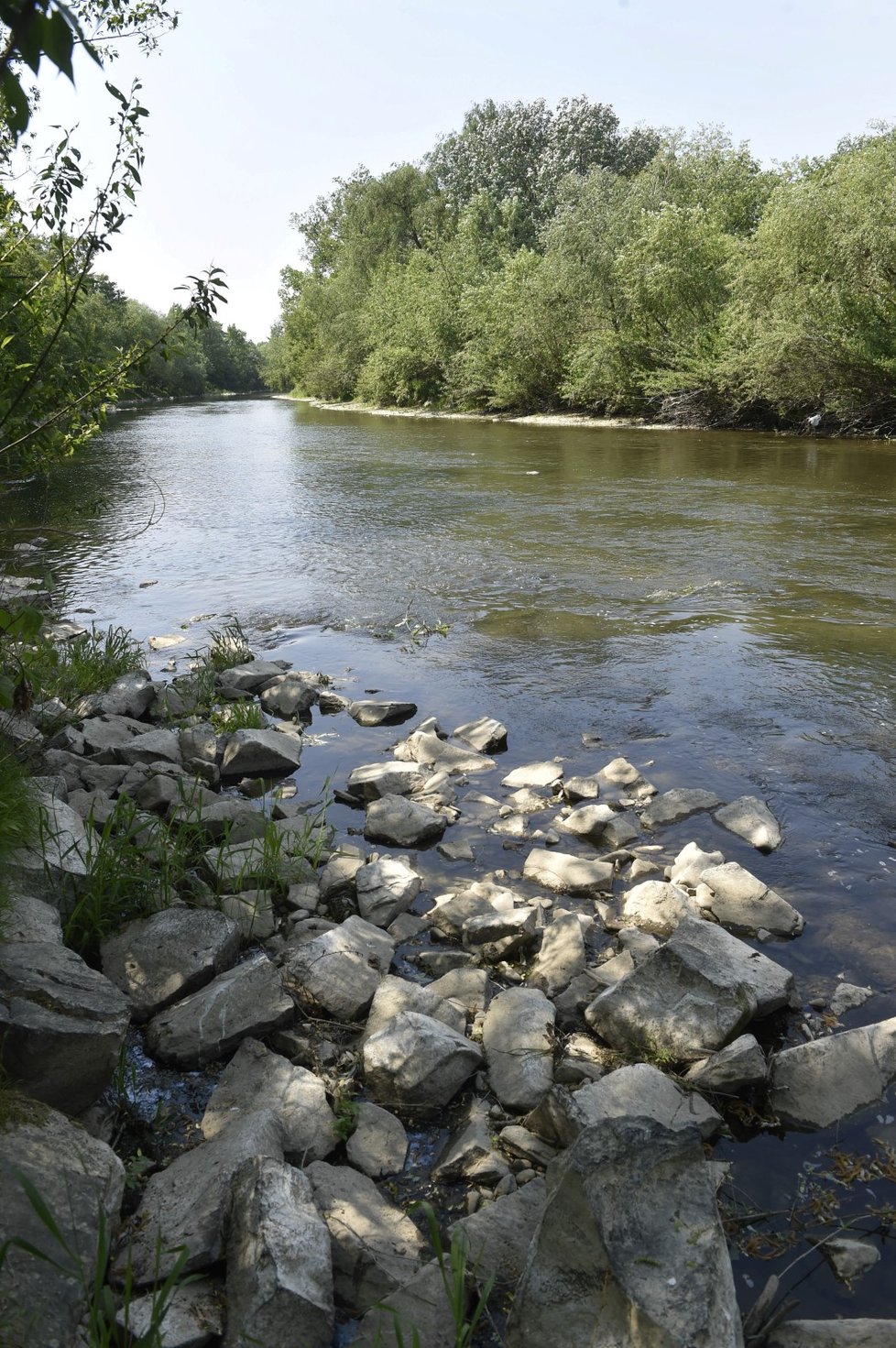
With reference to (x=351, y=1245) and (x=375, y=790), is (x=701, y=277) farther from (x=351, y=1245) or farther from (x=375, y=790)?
(x=351, y=1245)

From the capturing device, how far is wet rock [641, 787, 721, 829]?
5.90 metres

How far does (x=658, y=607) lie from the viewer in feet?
36.7

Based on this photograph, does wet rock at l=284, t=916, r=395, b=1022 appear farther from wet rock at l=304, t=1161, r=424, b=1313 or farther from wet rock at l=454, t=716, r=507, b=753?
wet rock at l=454, t=716, r=507, b=753

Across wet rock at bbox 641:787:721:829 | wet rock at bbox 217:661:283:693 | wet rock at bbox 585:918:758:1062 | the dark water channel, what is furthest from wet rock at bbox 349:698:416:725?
wet rock at bbox 585:918:758:1062

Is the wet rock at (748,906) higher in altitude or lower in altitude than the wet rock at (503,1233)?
higher

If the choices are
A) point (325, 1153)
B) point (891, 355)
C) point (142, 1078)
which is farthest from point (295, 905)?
point (891, 355)

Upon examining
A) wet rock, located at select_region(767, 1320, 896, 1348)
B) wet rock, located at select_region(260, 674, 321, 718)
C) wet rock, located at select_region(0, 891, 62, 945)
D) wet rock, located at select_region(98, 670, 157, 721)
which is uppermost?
wet rock, located at select_region(0, 891, 62, 945)

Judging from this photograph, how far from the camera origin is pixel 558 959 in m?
4.36

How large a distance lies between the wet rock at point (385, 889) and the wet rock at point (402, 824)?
1.74 feet

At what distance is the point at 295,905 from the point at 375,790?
1569mm

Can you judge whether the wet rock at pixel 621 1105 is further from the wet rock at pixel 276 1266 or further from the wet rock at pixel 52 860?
the wet rock at pixel 52 860

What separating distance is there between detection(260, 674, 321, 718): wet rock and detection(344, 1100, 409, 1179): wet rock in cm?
490

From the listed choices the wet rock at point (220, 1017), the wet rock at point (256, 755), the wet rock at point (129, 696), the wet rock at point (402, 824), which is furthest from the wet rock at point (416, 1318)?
the wet rock at point (129, 696)

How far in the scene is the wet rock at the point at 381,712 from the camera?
786 centimetres
